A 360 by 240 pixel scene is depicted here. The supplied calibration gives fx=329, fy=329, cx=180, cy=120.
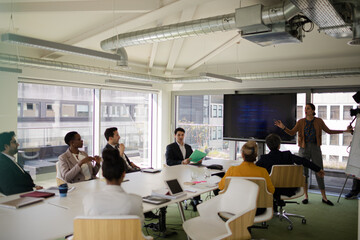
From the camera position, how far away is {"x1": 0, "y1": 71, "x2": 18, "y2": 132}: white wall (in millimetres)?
1595

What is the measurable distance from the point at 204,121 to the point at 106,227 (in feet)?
25.8

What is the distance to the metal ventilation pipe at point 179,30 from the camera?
484cm

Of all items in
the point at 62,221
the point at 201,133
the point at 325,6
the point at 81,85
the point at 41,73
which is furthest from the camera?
the point at 201,133

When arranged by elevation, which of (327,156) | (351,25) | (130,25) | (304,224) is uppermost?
(130,25)

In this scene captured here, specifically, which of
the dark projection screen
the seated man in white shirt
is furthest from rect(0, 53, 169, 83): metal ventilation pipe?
the seated man in white shirt

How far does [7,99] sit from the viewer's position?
162 cm

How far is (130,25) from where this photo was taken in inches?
233

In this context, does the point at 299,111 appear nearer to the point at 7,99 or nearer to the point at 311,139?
the point at 311,139

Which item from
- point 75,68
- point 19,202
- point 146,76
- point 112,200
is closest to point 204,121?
point 146,76

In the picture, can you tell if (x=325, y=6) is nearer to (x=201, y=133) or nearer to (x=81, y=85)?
(x=81, y=85)

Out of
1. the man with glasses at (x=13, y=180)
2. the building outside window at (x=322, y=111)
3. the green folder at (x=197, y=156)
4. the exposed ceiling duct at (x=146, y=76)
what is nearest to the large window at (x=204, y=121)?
Result: the exposed ceiling duct at (x=146, y=76)

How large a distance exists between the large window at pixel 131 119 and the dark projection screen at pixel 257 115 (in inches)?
107

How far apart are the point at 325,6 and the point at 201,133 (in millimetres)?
6577

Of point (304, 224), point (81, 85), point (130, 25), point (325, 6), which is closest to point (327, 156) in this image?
point (304, 224)
